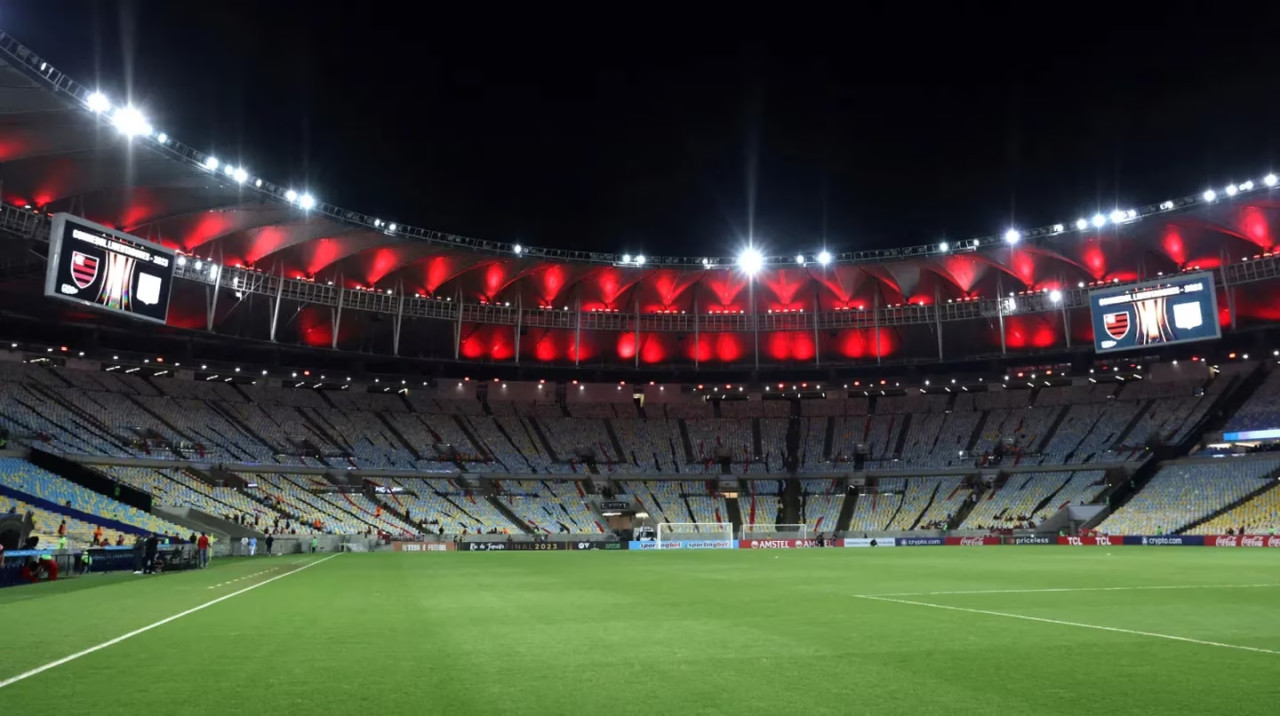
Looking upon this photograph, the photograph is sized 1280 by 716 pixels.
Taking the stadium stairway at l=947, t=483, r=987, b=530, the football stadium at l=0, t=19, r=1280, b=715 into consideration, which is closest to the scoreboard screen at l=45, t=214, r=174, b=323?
the football stadium at l=0, t=19, r=1280, b=715

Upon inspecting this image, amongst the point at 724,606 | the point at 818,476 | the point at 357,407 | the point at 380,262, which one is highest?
the point at 380,262

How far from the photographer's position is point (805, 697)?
21.5ft

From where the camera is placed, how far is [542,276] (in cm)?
6306

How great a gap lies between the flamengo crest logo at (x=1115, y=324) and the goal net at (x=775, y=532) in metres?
23.5

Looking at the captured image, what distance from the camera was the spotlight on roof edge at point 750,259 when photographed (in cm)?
5762

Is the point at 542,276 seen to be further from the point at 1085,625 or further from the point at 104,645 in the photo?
the point at 1085,625

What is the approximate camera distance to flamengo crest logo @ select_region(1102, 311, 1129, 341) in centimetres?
4434

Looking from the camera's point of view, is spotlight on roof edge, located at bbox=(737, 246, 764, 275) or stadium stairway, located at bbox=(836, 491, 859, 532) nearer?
spotlight on roof edge, located at bbox=(737, 246, 764, 275)

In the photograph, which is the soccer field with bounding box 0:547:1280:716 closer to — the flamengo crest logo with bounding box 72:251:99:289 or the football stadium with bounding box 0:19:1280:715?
the football stadium with bounding box 0:19:1280:715

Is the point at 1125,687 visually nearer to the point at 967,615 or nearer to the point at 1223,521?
the point at 967,615

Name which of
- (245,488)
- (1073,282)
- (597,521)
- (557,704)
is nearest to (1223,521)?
(1073,282)

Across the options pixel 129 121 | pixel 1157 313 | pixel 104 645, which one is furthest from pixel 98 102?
pixel 1157 313

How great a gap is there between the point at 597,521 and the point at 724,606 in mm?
46906

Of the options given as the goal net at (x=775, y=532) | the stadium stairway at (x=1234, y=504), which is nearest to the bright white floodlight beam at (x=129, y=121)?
the goal net at (x=775, y=532)
